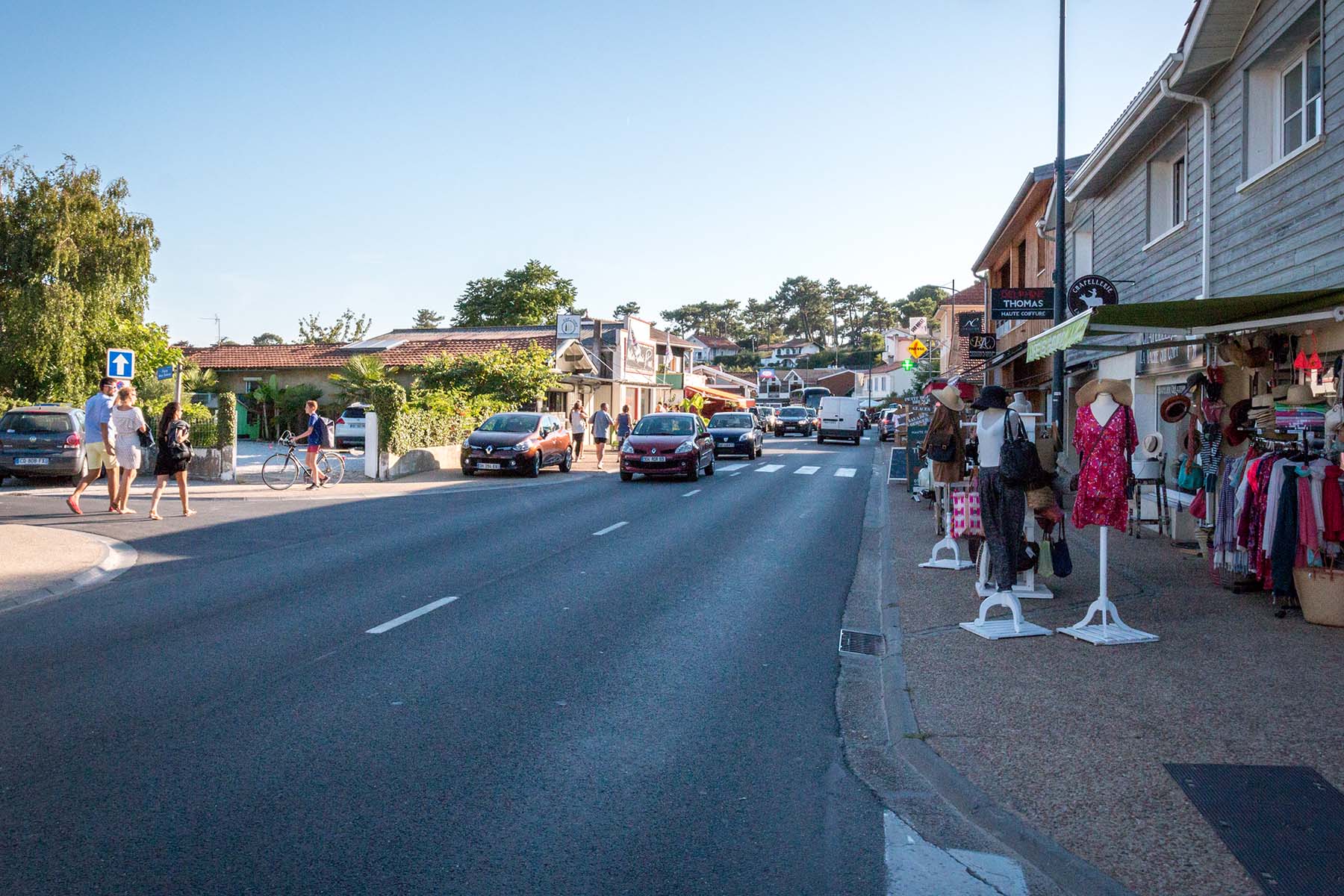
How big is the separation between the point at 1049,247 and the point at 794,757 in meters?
20.5

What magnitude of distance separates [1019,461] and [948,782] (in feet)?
12.2

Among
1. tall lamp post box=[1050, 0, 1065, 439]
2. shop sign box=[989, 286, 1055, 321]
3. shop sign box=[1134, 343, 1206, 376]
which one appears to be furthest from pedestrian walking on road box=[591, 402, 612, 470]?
shop sign box=[1134, 343, 1206, 376]

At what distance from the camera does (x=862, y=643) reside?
24.5 feet

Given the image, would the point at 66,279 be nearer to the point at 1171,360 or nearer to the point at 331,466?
the point at 331,466

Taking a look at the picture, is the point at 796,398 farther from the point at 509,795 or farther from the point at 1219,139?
the point at 509,795

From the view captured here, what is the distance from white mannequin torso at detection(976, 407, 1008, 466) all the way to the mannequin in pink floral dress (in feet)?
1.99

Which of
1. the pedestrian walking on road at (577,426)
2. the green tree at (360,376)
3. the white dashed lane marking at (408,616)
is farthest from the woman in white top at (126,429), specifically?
the green tree at (360,376)

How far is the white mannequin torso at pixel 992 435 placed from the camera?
313 inches

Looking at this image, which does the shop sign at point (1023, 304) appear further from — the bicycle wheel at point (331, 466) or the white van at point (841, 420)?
the white van at point (841, 420)

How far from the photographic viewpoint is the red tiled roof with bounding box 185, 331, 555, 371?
39.2 metres

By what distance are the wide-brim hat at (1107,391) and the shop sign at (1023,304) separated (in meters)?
9.53

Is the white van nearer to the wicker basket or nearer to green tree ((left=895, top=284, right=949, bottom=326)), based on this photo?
the wicker basket

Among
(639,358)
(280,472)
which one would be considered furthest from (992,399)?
(639,358)

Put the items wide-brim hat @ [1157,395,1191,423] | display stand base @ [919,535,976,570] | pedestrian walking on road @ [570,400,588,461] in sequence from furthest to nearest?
pedestrian walking on road @ [570,400,588,461] → wide-brim hat @ [1157,395,1191,423] → display stand base @ [919,535,976,570]
